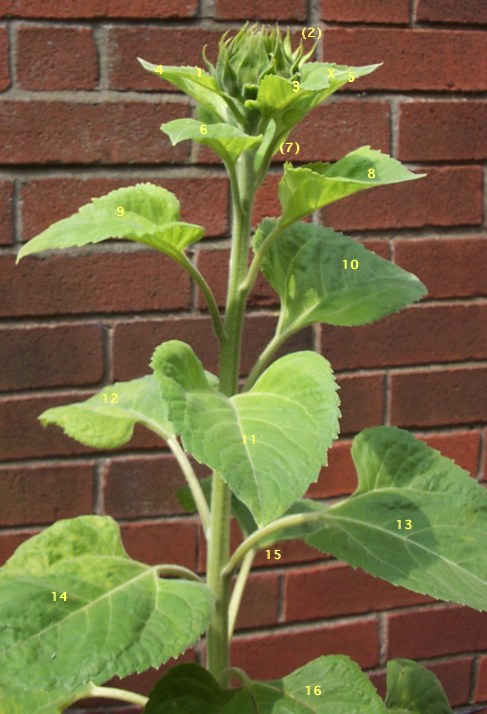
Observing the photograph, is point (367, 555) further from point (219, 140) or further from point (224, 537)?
point (219, 140)

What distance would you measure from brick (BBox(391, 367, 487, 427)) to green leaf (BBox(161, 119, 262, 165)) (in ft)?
2.30

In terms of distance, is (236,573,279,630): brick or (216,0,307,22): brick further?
(236,573,279,630): brick

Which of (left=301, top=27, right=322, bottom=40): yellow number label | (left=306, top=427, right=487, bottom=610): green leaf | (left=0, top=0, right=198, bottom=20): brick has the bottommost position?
(left=306, top=427, right=487, bottom=610): green leaf

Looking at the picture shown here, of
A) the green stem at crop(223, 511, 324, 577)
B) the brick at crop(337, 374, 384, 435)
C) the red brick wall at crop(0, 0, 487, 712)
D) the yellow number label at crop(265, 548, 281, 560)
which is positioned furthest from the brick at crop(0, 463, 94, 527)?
the green stem at crop(223, 511, 324, 577)

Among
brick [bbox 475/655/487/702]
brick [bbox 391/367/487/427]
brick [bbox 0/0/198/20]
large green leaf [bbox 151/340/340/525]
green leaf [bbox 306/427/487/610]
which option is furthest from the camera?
brick [bbox 475/655/487/702]

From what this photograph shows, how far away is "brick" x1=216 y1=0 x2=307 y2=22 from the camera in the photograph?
118 cm

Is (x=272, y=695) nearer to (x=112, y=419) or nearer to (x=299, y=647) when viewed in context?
(x=112, y=419)

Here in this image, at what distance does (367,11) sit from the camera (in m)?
1.23

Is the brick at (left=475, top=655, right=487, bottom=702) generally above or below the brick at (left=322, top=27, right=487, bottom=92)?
below

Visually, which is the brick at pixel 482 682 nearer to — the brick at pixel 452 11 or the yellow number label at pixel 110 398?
the yellow number label at pixel 110 398

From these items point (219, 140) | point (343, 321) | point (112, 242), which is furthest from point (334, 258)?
point (112, 242)

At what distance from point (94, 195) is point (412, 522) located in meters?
0.65

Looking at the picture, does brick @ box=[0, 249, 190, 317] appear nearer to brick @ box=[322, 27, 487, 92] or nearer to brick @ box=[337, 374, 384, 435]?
brick @ box=[337, 374, 384, 435]

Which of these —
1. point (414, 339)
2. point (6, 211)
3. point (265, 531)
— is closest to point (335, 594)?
point (414, 339)
